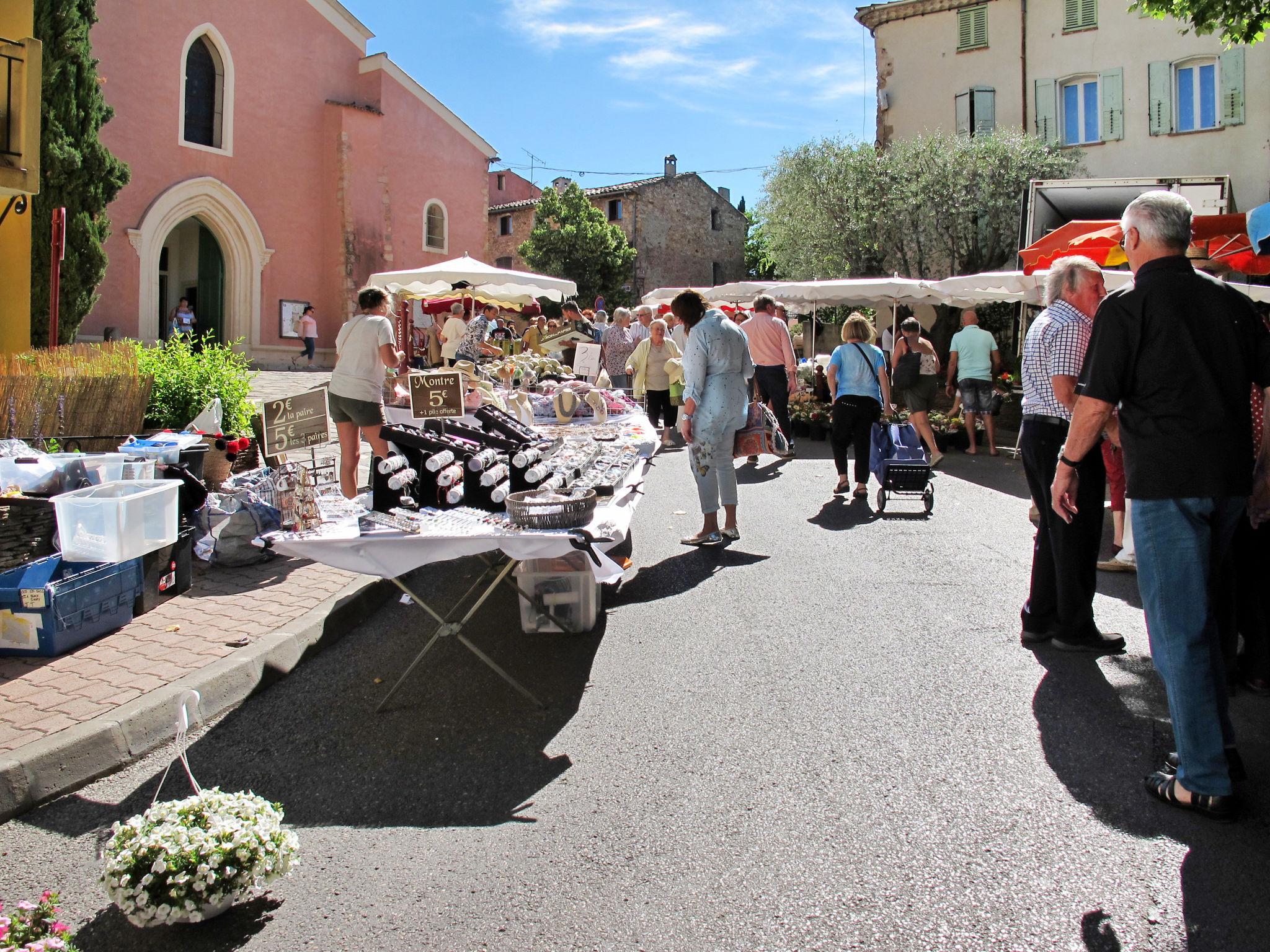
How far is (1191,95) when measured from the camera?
2533 centimetres

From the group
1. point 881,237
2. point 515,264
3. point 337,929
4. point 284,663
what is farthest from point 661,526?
point 515,264

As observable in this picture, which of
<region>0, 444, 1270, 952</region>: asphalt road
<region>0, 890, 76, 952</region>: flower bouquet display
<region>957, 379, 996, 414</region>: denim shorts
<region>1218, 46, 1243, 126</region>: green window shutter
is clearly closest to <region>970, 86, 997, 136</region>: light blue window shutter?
<region>1218, 46, 1243, 126</region>: green window shutter

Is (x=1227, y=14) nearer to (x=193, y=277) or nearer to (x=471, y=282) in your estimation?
(x=471, y=282)

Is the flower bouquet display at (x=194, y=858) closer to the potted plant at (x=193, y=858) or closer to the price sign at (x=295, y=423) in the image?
the potted plant at (x=193, y=858)

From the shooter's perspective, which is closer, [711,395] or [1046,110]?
[711,395]

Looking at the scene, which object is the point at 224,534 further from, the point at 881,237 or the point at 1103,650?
the point at 881,237

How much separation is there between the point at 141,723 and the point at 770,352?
28.9ft

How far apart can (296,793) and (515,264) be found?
4692cm

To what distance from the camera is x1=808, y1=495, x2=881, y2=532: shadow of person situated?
8.30 metres

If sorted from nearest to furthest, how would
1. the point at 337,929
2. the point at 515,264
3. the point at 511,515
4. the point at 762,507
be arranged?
the point at 337,929
the point at 511,515
the point at 762,507
the point at 515,264

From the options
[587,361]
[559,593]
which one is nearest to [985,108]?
[587,361]

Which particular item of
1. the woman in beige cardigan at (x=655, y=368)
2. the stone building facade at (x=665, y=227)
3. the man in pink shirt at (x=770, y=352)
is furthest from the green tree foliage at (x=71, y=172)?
the stone building facade at (x=665, y=227)

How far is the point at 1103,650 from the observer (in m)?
4.91

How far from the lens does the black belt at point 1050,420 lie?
4961 millimetres
